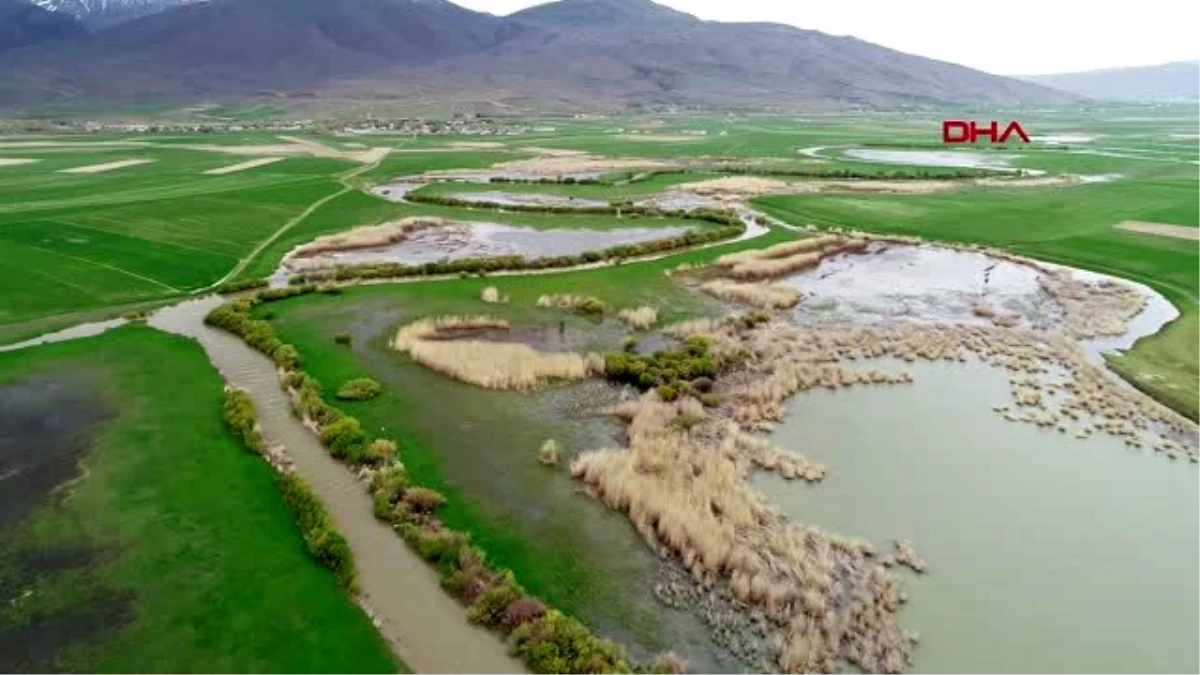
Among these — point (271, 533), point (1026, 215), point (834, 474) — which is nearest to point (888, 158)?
point (1026, 215)

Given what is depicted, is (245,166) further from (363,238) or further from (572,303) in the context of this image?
(572,303)

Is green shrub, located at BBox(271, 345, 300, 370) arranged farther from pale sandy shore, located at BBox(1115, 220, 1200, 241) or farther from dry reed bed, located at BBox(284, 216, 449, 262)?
pale sandy shore, located at BBox(1115, 220, 1200, 241)

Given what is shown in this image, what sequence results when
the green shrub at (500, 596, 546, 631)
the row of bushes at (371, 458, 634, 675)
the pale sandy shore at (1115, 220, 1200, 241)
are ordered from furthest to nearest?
1. the pale sandy shore at (1115, 220, 1200, 241)
2. the green shrub at (500, 596, 546, 631)
3. the row of bushes at (371, 458, 634, 675)

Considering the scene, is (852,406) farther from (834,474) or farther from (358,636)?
(358,636)

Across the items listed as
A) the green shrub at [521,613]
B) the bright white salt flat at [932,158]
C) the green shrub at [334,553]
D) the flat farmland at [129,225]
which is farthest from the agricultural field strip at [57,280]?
the bright white salt flat at [932,158]

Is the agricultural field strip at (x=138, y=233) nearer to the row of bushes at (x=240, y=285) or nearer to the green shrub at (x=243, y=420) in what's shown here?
the row of bushes at (x=240, y=285)

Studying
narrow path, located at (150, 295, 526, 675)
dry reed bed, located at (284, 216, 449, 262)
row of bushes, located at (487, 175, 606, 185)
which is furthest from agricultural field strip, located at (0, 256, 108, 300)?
row of bushes, located at (487, 175, 606, 185)
